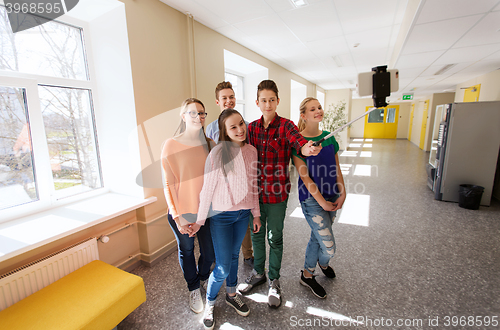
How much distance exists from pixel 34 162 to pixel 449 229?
4610mm

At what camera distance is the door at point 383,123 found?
15133mm

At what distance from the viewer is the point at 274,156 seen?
5.45 ft

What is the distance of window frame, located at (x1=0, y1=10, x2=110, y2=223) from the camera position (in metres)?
1.87

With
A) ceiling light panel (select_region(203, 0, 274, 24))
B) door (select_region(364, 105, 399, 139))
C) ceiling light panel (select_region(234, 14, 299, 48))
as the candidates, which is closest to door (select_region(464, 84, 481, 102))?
ceiling light panel (select_region(234, 14, 299, 48))

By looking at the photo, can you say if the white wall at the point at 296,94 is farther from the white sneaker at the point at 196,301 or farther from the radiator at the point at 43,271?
the radiator at the point at 43,271

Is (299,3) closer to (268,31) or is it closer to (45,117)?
(268,31)

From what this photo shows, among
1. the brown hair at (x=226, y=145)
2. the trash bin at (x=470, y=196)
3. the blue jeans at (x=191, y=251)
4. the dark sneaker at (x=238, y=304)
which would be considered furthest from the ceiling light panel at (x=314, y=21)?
the trash bin at (x=470, y=196)

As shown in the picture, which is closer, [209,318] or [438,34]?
[209,318]

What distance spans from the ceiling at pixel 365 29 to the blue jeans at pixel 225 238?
7.37 ft

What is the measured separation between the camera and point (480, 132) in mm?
3768

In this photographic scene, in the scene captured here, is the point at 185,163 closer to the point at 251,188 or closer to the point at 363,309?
the point at 251,188

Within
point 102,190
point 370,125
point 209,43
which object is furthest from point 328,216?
point 370,125

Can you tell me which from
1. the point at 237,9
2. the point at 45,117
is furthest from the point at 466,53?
the point at 45,117

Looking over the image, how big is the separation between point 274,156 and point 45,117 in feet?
6.66
